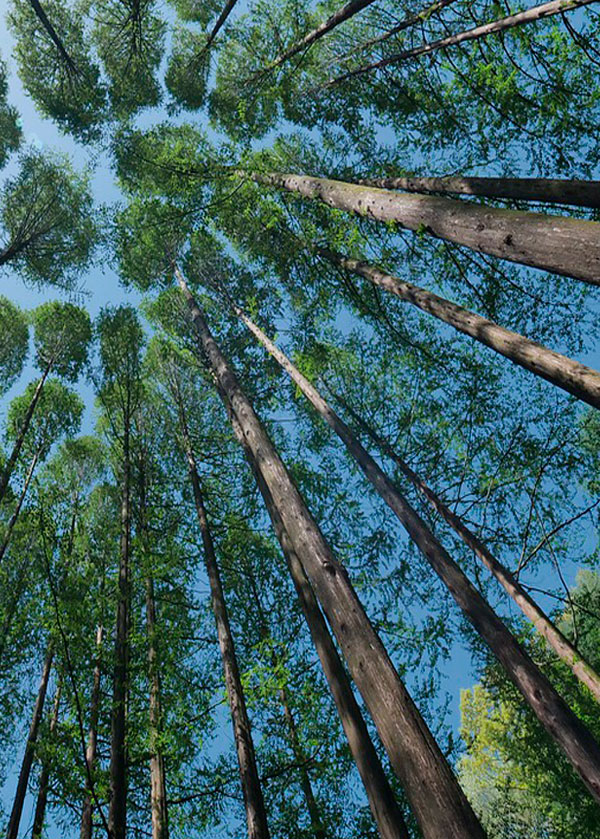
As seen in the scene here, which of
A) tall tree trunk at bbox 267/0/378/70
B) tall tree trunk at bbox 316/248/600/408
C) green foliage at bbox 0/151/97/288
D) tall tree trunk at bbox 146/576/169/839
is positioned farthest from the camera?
green foliage at bbox 0/151/97/288

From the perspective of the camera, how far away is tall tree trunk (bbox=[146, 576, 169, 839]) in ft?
11.7

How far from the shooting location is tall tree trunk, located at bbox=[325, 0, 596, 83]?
4.46 metres

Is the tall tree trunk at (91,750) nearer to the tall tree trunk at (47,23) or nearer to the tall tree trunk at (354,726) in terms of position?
the tall tree trunk at (354,726)

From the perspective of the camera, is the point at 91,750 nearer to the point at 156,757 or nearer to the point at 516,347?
the point at 156,757

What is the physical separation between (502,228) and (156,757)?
500cm

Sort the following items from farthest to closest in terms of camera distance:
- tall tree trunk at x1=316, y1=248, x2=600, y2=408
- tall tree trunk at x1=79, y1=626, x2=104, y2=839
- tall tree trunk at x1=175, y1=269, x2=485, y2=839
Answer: tall tree trunk at x1=79, y1=626, x2=104, y2=839
tall tree trunk at x1=316, y1=248, x2=600, y2=408
tall tree trunk at x1=175, y1=269, x2=485, y2=839

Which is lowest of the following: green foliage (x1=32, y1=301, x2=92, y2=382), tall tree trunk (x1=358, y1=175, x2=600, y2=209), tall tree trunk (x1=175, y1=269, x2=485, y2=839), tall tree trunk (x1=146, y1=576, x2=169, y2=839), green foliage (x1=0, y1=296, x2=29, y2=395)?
tall tree trunk (x1=175, y1=269, x2=485, y2=839)

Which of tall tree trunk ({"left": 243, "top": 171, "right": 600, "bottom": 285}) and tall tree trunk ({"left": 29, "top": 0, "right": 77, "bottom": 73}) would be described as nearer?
tall tree trunk ({"left": 243, "top": 171, "right": 600, "bottom": 285})

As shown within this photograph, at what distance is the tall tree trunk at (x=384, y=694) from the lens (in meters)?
1.53

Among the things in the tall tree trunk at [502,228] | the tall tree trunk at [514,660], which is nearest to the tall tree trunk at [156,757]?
the tall tree trunk at [514,660]

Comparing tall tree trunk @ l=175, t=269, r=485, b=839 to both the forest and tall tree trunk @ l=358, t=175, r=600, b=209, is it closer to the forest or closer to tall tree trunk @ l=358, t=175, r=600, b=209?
the forest

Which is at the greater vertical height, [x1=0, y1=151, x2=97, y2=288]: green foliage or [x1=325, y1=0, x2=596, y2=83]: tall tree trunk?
[x1=0, y1=151, x2=97, y2=288]: green foliage

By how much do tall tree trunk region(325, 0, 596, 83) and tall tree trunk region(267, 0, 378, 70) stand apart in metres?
0.83

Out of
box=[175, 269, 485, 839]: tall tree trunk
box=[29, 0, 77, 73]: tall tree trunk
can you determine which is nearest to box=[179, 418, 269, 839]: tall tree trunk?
box=[175, 269, 485, 839]: tall tree trunk
